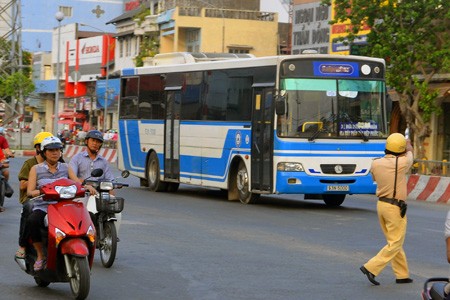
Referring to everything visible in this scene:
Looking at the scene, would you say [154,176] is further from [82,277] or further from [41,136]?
[82,277]

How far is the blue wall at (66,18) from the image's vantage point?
11975 centimetres

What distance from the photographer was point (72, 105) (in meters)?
103

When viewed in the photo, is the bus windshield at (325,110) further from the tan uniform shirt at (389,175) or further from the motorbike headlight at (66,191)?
the motorbike headlight at (66,191)

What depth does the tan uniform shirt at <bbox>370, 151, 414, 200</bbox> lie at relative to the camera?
12742mm

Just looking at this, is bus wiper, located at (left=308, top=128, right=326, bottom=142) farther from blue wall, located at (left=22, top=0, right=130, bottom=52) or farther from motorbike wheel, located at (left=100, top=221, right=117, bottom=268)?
blue wall, located at (left=22, top=0, right=130, bottom=52)

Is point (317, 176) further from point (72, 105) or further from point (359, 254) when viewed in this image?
point (72, 105)

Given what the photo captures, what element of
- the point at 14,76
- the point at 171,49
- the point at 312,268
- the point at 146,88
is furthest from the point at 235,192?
the point at 171,49

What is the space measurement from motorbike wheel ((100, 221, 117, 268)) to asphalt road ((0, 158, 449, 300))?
0.18m

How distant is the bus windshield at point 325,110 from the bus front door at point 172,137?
532 centimetres

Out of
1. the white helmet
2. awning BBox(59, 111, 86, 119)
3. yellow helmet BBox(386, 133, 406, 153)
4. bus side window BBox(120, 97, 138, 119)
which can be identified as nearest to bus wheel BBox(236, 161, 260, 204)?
bus side window BBox(120, 97, 138, 119)

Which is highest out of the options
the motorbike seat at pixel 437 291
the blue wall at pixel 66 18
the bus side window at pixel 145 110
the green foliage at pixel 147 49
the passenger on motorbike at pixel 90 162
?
the blue wall at pixel 66 18

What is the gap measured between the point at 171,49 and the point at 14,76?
12.9 m

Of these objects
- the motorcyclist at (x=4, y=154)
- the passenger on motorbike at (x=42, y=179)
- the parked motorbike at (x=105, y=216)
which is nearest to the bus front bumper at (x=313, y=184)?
the motorcyclist at (x=4, y=154)

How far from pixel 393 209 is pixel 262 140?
11.9 meters
